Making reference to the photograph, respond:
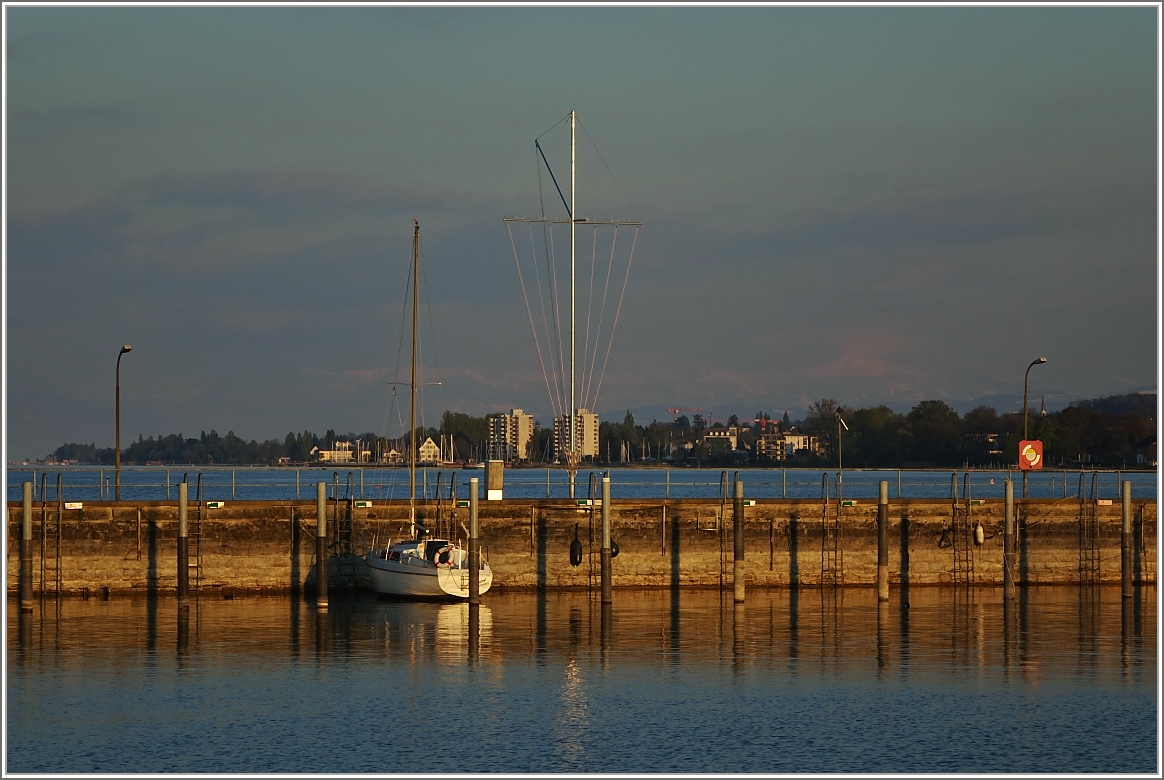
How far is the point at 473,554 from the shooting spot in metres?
41.3

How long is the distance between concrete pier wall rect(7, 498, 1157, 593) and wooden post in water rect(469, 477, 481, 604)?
2743mm

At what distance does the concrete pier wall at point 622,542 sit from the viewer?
4288 centimetres

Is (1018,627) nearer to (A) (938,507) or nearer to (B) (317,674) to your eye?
(A) (938,507)

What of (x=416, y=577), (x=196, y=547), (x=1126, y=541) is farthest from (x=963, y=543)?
(x=196, y=547)

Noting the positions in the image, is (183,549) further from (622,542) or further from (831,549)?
(831,549)

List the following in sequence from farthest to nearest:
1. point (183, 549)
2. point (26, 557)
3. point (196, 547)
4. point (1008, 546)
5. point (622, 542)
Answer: point (622, 542)
point (1008, 546)
point (196, 547)
point (183, 549)
point (26, 557)

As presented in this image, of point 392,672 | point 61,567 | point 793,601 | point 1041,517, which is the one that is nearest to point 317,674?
point 392,672

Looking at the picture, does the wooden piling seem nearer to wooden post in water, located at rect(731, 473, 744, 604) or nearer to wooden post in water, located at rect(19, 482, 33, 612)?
wooden post in water, located at rect(731, 473, 744, 604)

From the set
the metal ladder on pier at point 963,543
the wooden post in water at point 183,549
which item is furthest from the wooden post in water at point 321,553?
the metal ladder on pier at point 963,543

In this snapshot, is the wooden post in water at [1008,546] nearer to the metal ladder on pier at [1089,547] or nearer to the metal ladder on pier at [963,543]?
the metal ladder on pier at [963,543]

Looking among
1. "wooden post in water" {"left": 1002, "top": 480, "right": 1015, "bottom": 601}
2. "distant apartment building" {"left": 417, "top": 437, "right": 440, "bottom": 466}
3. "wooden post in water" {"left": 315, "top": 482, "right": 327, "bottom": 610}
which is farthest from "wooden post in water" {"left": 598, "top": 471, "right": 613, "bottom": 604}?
"distant apartment building" {"left": 417, "top": 437, "right": 440, "bottom": 466}

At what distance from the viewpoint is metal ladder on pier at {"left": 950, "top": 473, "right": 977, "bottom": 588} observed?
46.9 meters

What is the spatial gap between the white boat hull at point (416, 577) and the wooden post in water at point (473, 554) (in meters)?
1.73

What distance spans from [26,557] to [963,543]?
2896cm
